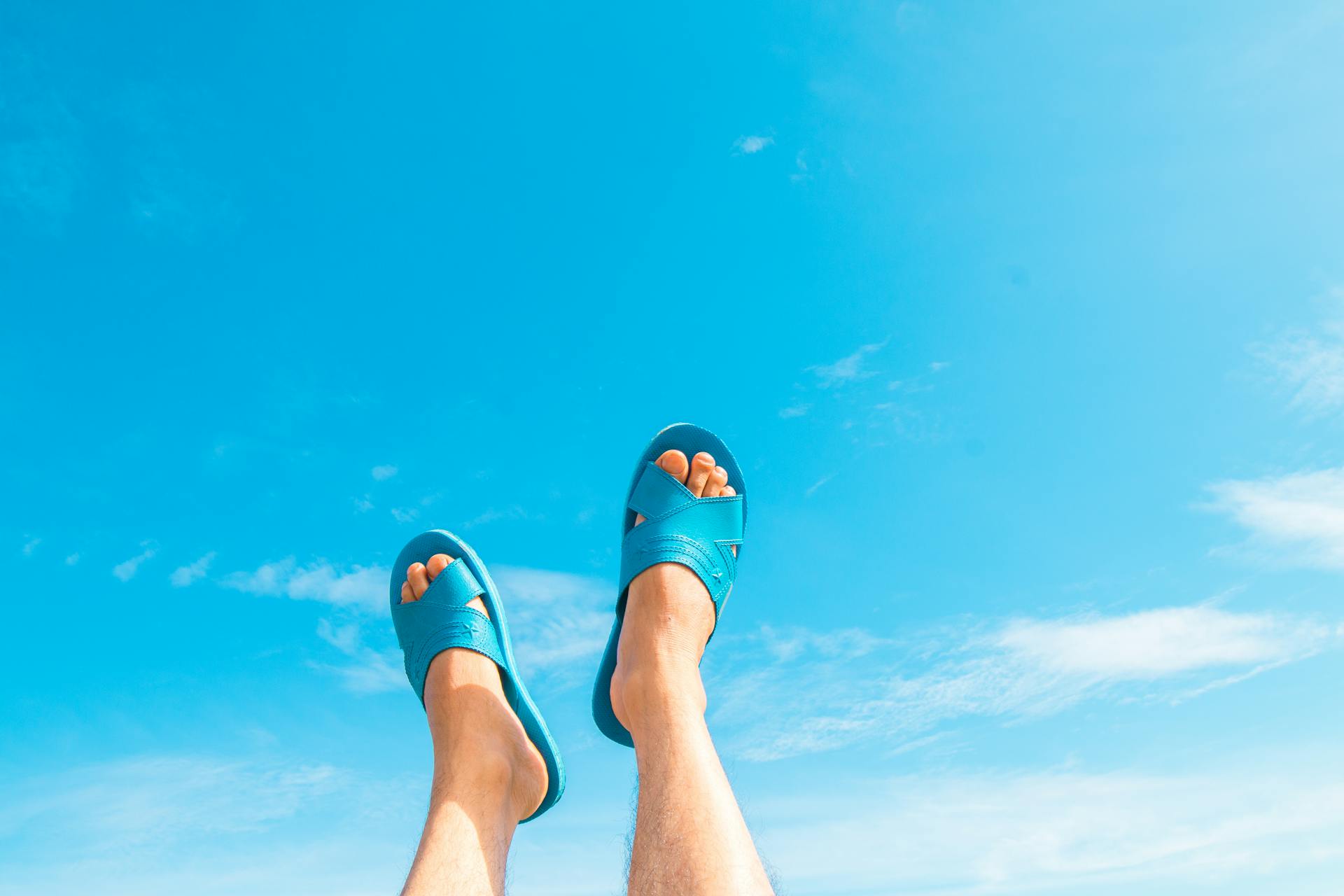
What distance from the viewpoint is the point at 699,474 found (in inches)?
139

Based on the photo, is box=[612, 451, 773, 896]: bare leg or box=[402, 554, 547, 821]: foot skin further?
box=[402, 554, 547, 821]: foot skin

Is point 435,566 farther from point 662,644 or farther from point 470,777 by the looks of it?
point 662,644

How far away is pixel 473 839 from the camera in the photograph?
7.64 feet

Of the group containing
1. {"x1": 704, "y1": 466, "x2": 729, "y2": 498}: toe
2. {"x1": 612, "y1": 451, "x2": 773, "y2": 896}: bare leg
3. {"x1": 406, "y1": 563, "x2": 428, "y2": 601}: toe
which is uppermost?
{"x1": 704, "y1": 466, "x2": 729, "y2": 498}: toe

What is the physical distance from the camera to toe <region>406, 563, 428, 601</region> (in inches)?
140

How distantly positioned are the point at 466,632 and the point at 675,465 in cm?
106

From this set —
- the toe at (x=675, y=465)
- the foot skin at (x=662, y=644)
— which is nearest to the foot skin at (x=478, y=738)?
the foot skin at (x=662, y=644)

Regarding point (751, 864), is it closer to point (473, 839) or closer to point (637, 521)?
point (473, 839)

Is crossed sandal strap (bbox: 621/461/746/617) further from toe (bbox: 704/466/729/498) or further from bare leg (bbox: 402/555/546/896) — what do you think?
bare leg (bbox: 402/555/546/896)

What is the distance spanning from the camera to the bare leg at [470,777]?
2195 millimetres

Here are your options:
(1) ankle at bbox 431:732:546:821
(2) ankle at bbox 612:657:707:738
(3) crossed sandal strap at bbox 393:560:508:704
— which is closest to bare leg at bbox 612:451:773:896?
(2) ankle at bbox 612:657:707:738

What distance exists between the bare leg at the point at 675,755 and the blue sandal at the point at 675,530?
8 centimetres

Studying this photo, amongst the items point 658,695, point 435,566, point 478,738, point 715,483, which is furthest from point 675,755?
point 435,566

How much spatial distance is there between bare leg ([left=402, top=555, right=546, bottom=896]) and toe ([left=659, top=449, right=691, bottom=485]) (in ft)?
3.14
